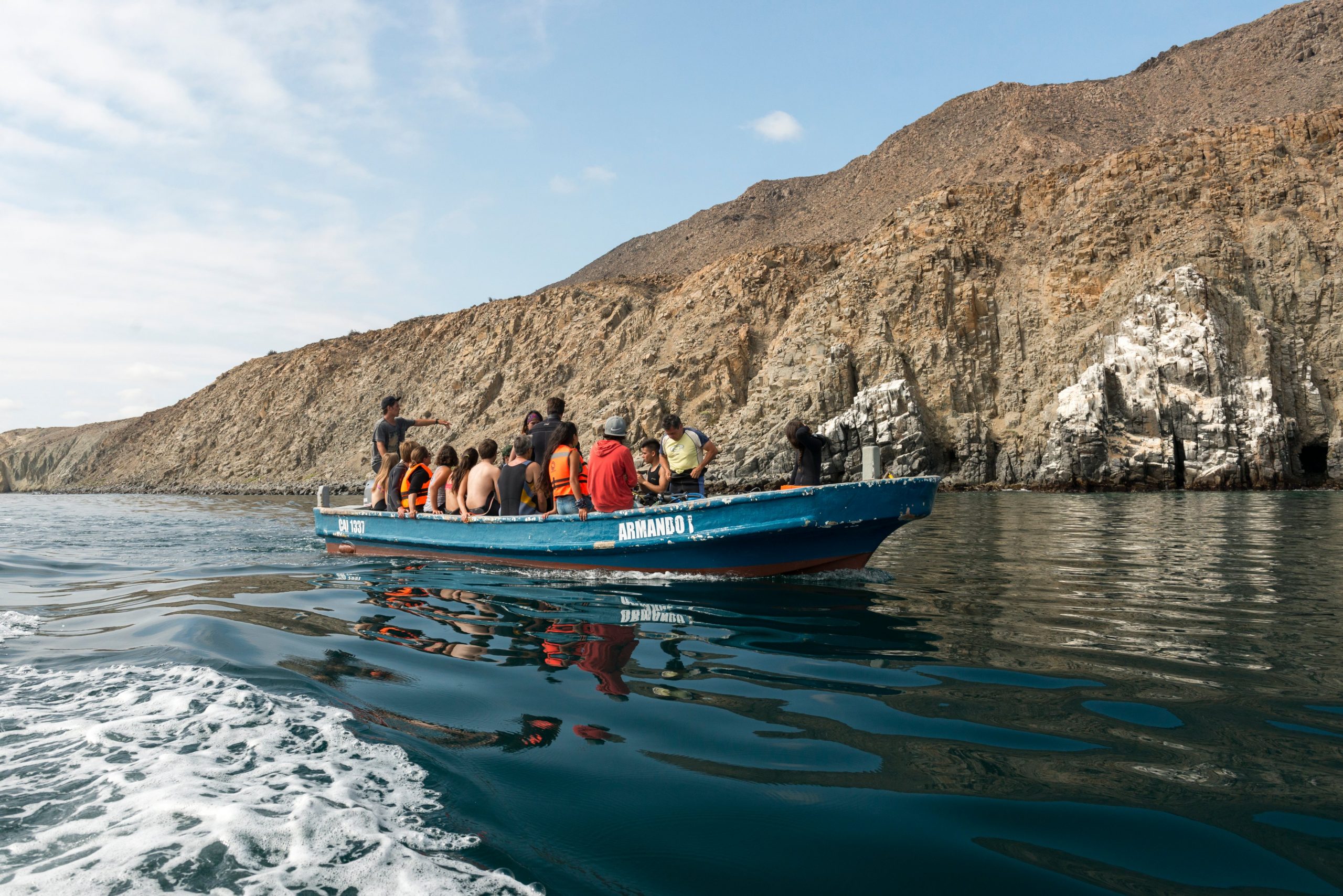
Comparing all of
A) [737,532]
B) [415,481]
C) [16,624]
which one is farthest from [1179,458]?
[16,624]

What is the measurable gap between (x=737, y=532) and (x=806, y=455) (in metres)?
1.52

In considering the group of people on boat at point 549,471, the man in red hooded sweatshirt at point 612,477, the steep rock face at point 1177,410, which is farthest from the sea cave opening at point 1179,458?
the man in red hooded sweatshirt at point 612,477

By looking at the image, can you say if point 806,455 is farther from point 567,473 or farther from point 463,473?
point 463,473

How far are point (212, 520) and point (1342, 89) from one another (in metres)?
74.6

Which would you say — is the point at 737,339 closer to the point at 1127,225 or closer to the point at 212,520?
the point at 1127,225

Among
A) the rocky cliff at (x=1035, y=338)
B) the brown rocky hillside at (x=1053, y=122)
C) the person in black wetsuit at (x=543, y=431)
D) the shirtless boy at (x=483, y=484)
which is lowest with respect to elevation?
the shirtless boy at (x=483, y=484)

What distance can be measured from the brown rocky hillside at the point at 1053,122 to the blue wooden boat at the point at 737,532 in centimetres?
5057

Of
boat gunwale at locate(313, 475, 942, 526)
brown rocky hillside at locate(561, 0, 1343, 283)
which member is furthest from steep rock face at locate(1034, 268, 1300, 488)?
boat gunwale at locate(313, 475, 942, 526)

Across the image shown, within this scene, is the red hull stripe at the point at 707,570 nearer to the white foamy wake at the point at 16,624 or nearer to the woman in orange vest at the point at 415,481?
the woman in orange vest at the point at 415,481

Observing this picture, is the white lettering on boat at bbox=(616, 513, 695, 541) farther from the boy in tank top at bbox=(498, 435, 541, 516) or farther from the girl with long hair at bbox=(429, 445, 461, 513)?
the girl with long hair at bbox=(429, 445, 461, 513)

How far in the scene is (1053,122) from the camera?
65625 millimetres

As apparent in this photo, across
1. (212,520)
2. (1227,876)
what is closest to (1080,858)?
(1227,876)

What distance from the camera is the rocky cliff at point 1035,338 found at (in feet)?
103

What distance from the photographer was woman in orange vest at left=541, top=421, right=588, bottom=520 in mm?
8945
